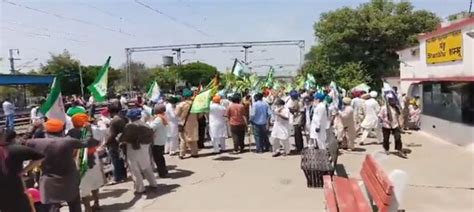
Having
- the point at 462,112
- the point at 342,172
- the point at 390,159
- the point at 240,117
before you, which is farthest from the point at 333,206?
the point at 462,112

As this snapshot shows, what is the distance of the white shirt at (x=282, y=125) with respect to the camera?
39.3 feet

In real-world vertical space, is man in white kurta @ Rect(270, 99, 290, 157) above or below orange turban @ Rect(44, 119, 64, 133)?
below

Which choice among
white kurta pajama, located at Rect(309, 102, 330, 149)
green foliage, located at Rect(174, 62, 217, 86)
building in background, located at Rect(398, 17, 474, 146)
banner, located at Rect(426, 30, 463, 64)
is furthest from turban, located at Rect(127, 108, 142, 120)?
green foliage, located at Rect(174, 62, 217, 86)

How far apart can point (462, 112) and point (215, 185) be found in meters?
7.69

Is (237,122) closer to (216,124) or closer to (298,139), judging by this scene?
(216,124)

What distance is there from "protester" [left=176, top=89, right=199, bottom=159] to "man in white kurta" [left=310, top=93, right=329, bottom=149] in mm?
2801

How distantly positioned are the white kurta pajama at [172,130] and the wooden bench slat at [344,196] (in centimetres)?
583

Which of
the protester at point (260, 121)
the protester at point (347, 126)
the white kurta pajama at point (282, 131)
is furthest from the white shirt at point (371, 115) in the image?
the protester at point (260, 121)

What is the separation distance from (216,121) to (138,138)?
469cm

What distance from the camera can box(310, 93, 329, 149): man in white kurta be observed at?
1062 cm

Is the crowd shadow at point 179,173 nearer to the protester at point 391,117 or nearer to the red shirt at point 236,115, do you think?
the red shirt at point 236,115

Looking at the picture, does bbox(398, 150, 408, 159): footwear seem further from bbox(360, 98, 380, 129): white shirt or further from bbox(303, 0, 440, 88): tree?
bbox(303, 0, 440, 88): tree

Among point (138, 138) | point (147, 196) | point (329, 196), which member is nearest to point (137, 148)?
point (138, 138)

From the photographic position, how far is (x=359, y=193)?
20.6 feet
